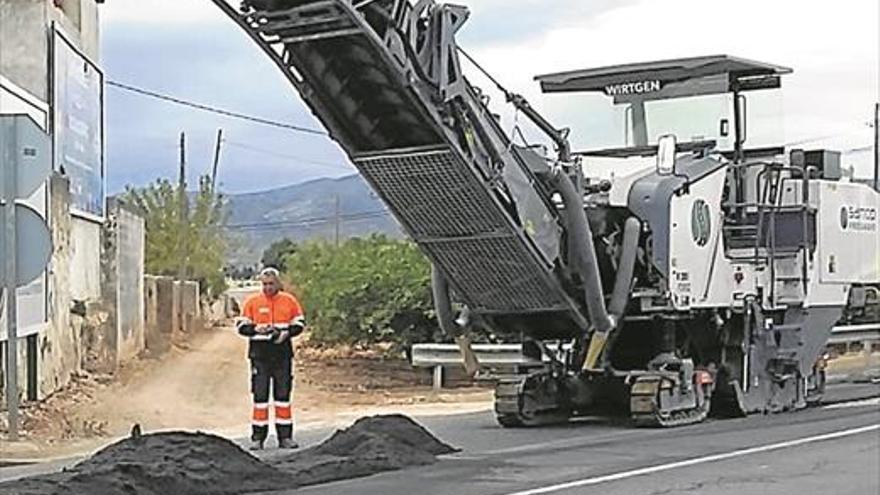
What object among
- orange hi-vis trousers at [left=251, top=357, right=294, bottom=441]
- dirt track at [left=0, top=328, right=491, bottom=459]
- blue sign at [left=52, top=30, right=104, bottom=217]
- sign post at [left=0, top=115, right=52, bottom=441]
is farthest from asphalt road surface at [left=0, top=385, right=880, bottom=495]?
blue sign at [left=52, top=30, right=104, bottom=217]

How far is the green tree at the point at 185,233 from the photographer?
52.0 metres

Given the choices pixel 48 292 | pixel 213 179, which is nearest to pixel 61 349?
pixel 48 292

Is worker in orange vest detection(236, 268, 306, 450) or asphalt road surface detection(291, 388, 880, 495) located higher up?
worker in orange vest detection(236, 268, 306, 450)

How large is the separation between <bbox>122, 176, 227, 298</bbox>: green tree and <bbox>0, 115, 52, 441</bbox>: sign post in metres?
35.6

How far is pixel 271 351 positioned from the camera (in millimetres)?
15102

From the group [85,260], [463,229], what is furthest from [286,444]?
[85,260]

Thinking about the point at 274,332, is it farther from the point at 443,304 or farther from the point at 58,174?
the point at 58,174

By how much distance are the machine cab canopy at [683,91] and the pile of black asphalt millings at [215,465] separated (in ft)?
18.3

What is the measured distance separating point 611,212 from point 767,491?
206 inches

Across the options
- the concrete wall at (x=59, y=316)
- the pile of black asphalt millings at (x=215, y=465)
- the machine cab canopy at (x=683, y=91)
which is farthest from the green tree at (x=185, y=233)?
the pile of black asphalt millings at (x=215, y=465)

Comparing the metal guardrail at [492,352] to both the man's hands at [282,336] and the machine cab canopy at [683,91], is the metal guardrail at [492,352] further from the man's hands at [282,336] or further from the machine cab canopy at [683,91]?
the man's hands at [282,336]

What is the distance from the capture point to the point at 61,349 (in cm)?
2175

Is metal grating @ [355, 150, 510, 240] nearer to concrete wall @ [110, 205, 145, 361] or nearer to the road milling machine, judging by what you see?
the road milling machine

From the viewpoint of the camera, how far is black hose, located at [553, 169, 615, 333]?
1566 centimetres
